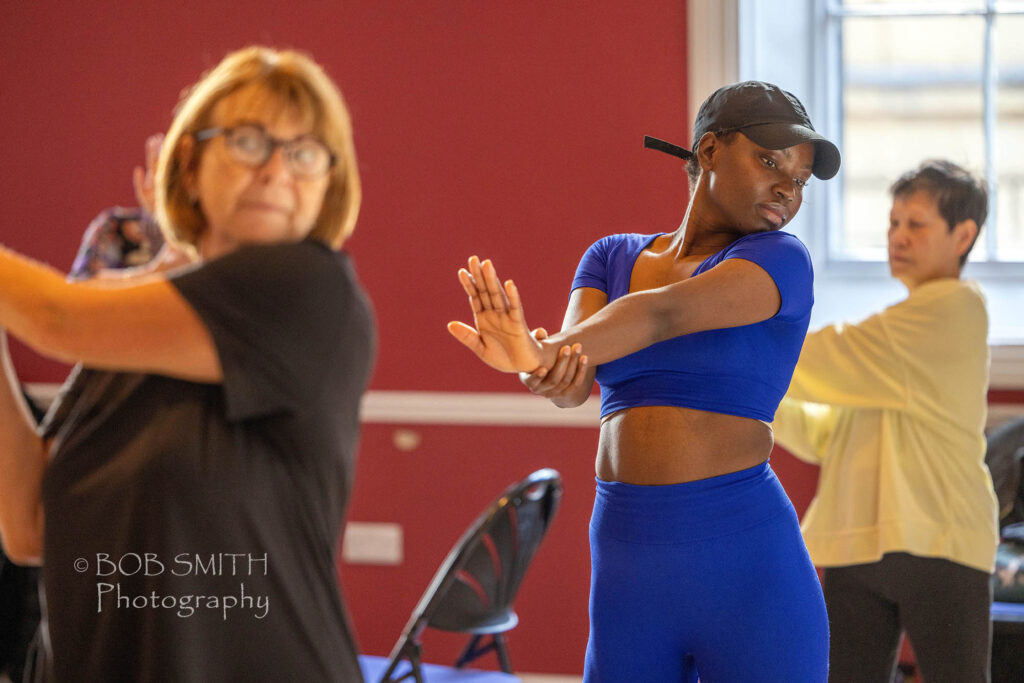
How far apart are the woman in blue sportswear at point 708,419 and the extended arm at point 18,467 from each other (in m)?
0.56

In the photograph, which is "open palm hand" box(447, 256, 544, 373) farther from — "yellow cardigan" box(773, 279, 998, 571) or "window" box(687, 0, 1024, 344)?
"window" box(687, 0, 1024, 344)

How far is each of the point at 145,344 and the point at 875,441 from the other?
1.71 meters

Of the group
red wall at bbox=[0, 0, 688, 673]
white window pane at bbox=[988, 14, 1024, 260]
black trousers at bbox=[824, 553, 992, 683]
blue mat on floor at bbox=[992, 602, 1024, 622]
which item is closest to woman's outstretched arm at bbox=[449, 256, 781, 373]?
black trousers at bbox=[824, 553, 992, 683]

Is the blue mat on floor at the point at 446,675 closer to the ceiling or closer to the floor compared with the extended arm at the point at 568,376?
closer to the floor

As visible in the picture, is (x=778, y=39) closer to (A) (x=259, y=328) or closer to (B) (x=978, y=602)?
(B) (x=978, y=602)

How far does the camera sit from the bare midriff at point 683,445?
156 cm

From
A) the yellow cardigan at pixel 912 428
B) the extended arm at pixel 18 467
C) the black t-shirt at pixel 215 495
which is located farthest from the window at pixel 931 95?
the extended arm at pixel 18 467

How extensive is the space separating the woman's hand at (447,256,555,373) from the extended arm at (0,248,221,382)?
1.53ft

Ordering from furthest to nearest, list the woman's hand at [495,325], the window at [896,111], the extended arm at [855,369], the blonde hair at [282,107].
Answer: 1. the window at [896,111]
2. the extended arm at [855,369]
3. the woman's hand at [495,325]
4. the blonde hair at [282,107]

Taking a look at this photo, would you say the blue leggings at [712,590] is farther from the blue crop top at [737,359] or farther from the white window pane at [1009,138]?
the white window pane at [1009,138]

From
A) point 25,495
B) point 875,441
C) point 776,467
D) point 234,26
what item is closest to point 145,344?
point 25,495

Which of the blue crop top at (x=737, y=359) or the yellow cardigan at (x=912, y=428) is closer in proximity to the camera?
the blue crop top at (x=737, y=359)

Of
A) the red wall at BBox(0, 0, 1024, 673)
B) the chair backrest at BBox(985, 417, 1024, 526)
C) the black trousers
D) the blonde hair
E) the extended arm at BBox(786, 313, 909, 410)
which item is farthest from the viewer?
the red wall at BBox(0, 0, 1024, 673)

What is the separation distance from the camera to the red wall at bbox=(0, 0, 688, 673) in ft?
11.1
